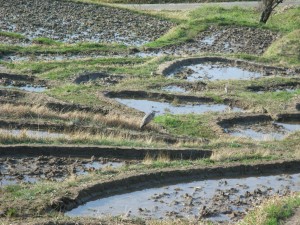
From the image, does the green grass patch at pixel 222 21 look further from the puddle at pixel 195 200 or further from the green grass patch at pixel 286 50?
the puddle at pixel 195 200

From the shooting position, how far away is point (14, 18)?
35000mm

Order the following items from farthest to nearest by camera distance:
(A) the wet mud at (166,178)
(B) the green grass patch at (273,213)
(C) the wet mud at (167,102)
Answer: (C) the wet mud at (167,102)
(A) the wet mud at (166,178)
(B) the green grass patch at (273,213)

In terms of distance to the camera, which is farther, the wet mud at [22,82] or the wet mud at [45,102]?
the wet mud at [22,82]

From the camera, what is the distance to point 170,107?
21.0 m

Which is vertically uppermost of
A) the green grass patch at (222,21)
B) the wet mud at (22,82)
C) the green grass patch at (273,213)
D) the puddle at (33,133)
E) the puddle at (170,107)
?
the green grass patch at (222,21)

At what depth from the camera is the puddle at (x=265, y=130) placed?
18.8m

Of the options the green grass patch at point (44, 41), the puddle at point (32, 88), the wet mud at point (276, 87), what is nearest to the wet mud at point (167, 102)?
the puddle at point (32, 88)

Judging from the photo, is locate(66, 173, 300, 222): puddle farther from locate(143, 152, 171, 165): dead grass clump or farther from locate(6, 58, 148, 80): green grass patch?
locate(6, 58, 148, 80): green grass patch

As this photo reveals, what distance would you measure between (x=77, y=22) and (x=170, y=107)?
15.6 m

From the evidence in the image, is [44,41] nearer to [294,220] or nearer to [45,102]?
[45,102]

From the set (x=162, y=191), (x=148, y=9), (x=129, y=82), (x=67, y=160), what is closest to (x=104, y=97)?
(x=129, y=82)

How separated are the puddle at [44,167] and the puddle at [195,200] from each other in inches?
56.0

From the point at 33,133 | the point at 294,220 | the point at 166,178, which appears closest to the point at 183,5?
the point at 33,133

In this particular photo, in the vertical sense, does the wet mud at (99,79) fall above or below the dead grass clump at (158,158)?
above
